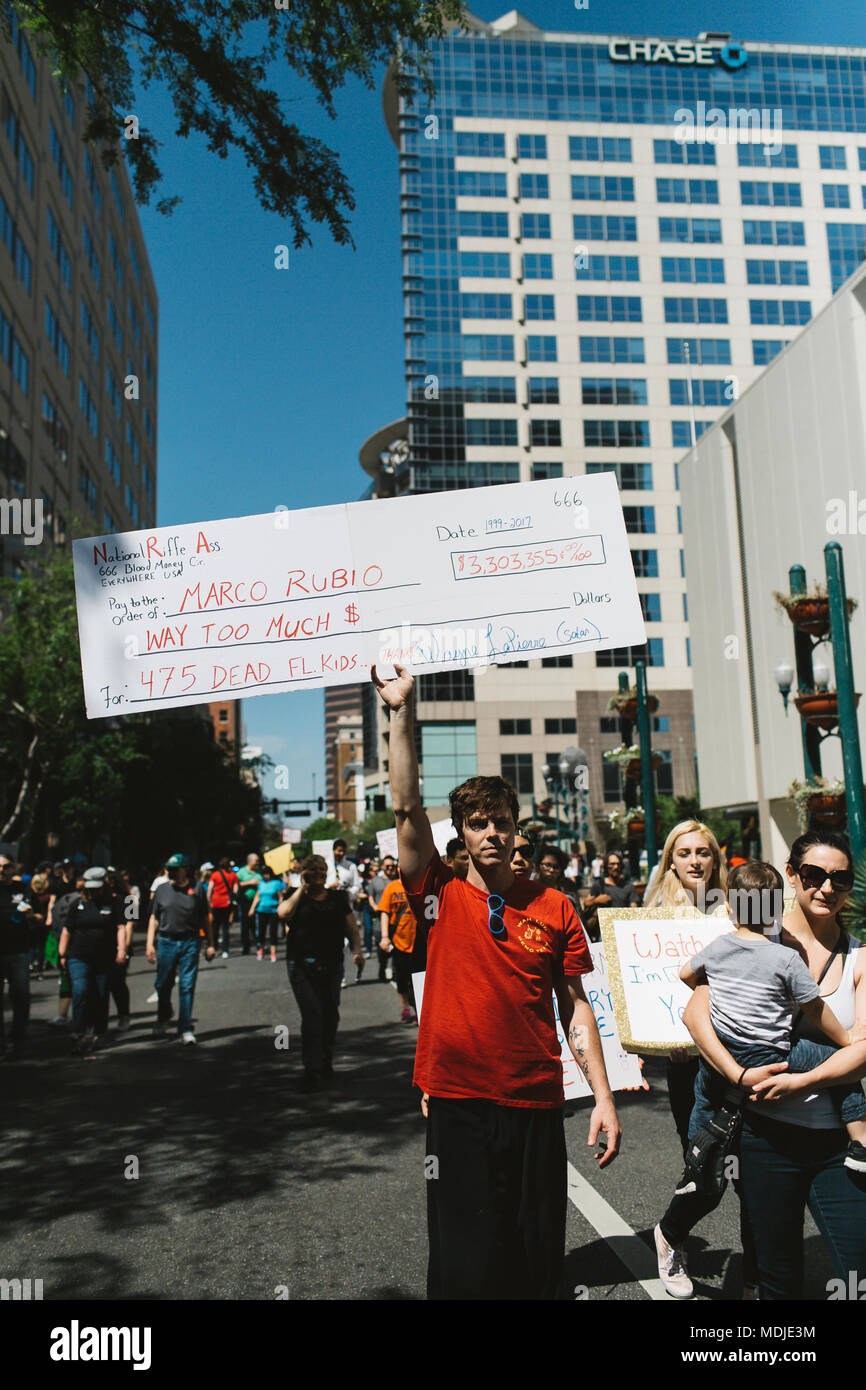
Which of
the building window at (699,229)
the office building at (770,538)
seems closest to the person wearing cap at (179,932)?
the office building at (770,538)

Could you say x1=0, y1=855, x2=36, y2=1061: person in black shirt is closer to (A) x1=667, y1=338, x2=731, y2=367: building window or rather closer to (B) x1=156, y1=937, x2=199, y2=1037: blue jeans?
(B) x1=156, y1=937, x2=199, y2=1037: blue jeans

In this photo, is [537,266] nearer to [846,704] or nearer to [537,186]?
[537,186]

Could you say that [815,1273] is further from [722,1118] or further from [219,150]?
[219,150]

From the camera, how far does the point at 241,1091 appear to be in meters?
9.02

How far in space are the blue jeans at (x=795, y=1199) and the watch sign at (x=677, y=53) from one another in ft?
260

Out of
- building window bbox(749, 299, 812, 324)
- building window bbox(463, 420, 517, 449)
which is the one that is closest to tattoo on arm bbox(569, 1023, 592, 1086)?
building window bbox(463, 420, 517, 449)

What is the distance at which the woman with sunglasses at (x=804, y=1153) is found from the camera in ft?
11.1

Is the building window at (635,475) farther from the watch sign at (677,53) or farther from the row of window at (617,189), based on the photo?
the watch sign at (677,53)

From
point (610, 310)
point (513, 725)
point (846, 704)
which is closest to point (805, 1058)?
Answer: point (846, 704)

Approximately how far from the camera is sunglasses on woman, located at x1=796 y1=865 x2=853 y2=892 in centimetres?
365

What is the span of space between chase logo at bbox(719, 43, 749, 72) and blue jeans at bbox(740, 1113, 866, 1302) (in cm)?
8056

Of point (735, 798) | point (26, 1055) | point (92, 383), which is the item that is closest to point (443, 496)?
point (26, 1055)

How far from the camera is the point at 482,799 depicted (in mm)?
3447

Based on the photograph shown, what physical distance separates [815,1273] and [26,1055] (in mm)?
8791
